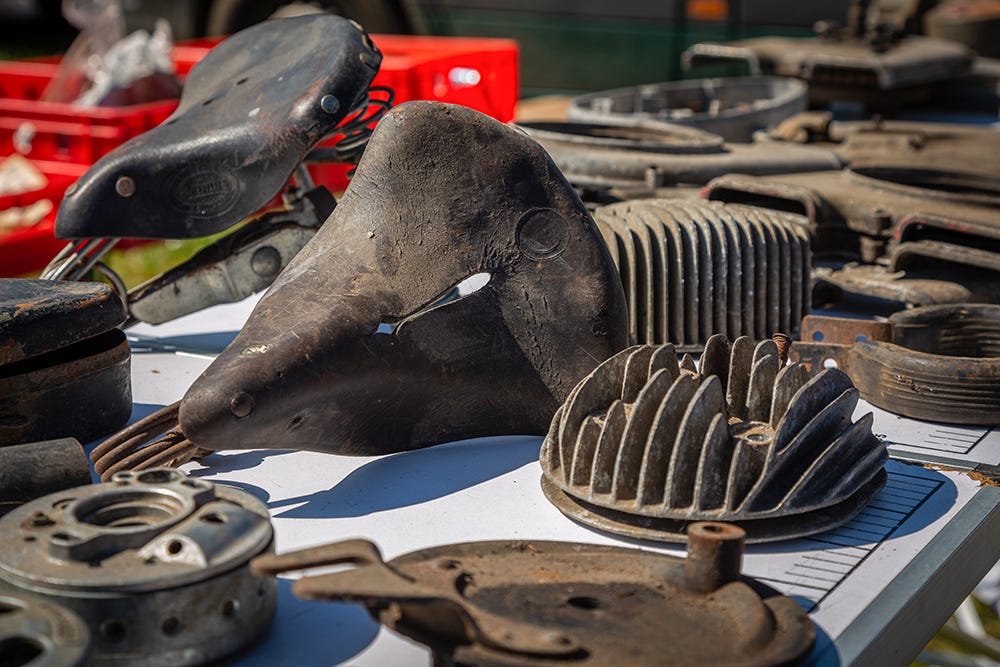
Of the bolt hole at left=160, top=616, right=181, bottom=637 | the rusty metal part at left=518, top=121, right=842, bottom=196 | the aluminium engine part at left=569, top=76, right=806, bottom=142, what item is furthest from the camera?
the aluminium engine part at left=569, top=76, right=806, bottom=142

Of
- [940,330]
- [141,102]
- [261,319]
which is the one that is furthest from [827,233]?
[141,102]

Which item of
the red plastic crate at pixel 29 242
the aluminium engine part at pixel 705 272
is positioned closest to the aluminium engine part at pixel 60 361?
the aluminium engine part at pixel 705 272

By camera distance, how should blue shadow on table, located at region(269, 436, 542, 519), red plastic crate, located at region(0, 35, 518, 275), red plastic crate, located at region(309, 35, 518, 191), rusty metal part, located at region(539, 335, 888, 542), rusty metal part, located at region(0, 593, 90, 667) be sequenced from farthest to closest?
1. red plastic crate, located at region(309, 35, 518, 191)
2. red plastic crate, located at region(0, 35, 518, 275)
3. blue shadow on table, located at region(269, 436, 542, 519)
4. rusty metal part, located at region(539, 335, 888, 542)
5. rusty metal part, located at region(0, 593, 90, 667)

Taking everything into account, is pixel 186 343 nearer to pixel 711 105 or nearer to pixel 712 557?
pixel 712 557

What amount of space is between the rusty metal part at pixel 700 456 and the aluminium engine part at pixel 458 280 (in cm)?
14

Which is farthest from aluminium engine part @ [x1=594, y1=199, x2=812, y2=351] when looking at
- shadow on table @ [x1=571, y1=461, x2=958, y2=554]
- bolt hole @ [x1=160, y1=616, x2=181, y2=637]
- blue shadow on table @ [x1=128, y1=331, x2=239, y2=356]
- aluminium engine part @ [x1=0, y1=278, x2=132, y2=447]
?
bolt hole @ [x1=160, y1=616, x2=181, y2=637]

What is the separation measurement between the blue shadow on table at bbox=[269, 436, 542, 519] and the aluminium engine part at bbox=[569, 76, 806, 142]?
135 cm

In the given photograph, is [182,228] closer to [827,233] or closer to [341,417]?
[341,417]

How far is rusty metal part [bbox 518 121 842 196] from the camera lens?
7.43 ft

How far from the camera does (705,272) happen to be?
5.84ft

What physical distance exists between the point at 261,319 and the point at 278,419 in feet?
0.41

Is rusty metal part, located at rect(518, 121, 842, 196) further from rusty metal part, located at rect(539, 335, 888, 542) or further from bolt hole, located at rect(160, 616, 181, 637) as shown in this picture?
bolt hole, located at rect(160, 616, 181, 637)

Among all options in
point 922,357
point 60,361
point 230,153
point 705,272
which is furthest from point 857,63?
point 60,361

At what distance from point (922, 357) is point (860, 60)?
202 centimetres
